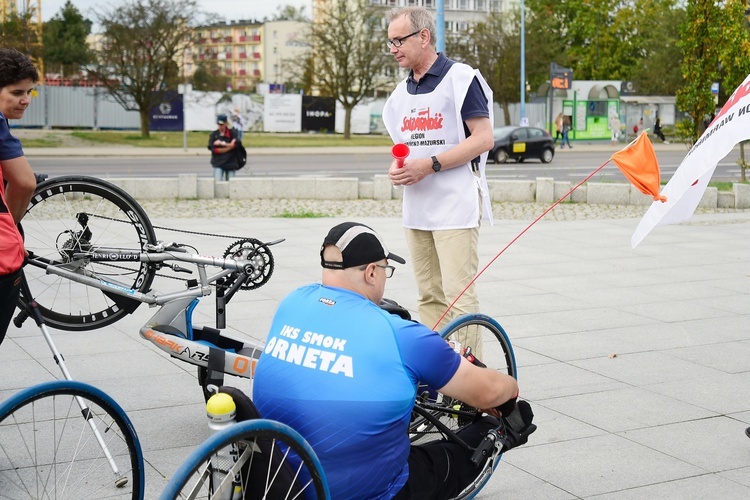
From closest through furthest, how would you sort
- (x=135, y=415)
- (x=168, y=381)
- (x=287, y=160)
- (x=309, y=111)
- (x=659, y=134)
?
1. (x=135, y=415)
2. (x=168, y=381)
3. (x=287, y=160)
4. (x=659, y=134)
5. (x=309, y=111)

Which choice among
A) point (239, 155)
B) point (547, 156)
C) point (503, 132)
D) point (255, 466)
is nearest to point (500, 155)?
point (503, 132)

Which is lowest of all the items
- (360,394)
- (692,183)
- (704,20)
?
(360,394)

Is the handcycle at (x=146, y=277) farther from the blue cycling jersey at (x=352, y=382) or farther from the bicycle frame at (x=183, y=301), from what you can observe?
the blue cycling jersey at (x=352, y=382)

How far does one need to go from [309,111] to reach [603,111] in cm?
1537

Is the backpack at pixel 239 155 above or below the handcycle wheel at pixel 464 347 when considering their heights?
above

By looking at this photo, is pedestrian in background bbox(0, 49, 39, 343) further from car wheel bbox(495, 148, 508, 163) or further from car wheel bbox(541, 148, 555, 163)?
car wheel bbox(541, 148, 555, 163)

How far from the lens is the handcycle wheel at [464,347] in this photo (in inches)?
156

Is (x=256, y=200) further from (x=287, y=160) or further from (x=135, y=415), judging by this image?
(x=287, y=160)

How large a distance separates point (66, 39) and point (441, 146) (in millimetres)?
80447

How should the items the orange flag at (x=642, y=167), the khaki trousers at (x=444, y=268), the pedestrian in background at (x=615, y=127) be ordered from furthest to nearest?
1. the pedestrian in background at (x=615, y=127)
2. the khaki trousers at (x=444, y=268)
3. the orange flag at (x=642, y=167)

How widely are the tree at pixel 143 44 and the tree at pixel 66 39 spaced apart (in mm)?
26322

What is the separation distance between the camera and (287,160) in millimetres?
32844

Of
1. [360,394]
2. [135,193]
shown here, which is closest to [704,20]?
[135,193]

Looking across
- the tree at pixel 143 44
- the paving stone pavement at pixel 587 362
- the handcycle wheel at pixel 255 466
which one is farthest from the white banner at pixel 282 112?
the handcycle wheel at pixel 255 466
